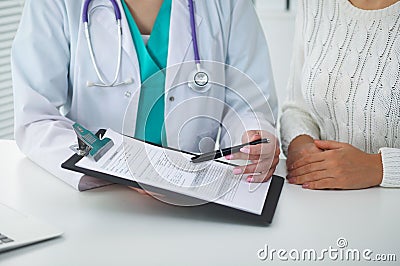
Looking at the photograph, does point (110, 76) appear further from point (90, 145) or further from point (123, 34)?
point (90, 145)

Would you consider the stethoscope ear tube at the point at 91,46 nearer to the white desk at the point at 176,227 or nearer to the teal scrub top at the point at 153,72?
Answer: the teal scrub top at the point at 153,72

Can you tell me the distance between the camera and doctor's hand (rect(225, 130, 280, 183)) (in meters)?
1.26

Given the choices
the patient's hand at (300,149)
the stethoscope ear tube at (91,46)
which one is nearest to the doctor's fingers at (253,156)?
the patient's hand at (300,149)

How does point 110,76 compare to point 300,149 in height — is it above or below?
above

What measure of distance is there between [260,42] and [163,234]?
637 millimetres

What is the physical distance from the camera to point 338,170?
1.30 meters

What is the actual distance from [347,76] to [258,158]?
37 cm

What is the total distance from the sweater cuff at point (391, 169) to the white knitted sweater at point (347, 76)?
0.11 m

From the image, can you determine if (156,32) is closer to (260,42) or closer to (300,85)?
(260,42)

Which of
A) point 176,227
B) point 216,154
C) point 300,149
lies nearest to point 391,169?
point 300,149

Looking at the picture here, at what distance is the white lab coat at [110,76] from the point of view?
1.39m

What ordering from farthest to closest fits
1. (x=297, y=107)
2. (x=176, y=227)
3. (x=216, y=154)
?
(x=297, y=107)
(x=216, y=154)
(x=176, y=227)

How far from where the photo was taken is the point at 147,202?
4.04 feet

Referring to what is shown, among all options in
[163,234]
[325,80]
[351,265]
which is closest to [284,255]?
[351,265]
